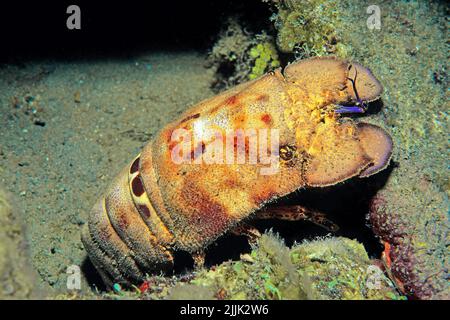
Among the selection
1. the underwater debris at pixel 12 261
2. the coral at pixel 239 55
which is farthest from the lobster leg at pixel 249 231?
the coral at pixel 239 55

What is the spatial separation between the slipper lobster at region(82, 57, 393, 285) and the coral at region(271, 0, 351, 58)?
0.34 metres

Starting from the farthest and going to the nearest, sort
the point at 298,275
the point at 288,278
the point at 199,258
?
the point at 199,258 < the point at 298,275 < the point at 288,278

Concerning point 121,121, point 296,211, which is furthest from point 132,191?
point 121,121

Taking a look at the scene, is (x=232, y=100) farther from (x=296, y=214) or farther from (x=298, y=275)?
(x=298, y=275)

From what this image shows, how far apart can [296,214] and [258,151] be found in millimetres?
782

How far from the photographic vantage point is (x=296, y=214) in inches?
137

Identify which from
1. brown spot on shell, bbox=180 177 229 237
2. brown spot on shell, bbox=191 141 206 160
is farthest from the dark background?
brown spot on shell, bbox=180 177 229 237

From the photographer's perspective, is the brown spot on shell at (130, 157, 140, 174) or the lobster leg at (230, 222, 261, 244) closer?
the lobster leg at (230, 222, 261, 244)

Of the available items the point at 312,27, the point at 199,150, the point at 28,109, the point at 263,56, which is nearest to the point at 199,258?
the point at 199,150

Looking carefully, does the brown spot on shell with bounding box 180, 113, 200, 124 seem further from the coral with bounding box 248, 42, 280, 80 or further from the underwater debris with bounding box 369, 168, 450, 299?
the underwater debris with bounding box 369, 168, 450, 299

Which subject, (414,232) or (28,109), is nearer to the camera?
(414,232)

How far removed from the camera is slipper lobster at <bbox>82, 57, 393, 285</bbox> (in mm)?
3105

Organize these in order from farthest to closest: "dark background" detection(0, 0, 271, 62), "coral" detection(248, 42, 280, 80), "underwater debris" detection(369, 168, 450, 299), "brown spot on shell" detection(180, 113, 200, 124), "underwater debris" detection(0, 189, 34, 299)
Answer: "dark background" detection(0, 0, 271, 62) → "coral" detection(248, 42, 280, 80) → "brown spot on shell" detection(180, 113, 200, 124) → "underwater debris" detection(369, 168, 450, 299) → "underwater debris" detection(0, 189, 34, 299)

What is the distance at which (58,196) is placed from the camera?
16.1 feet
